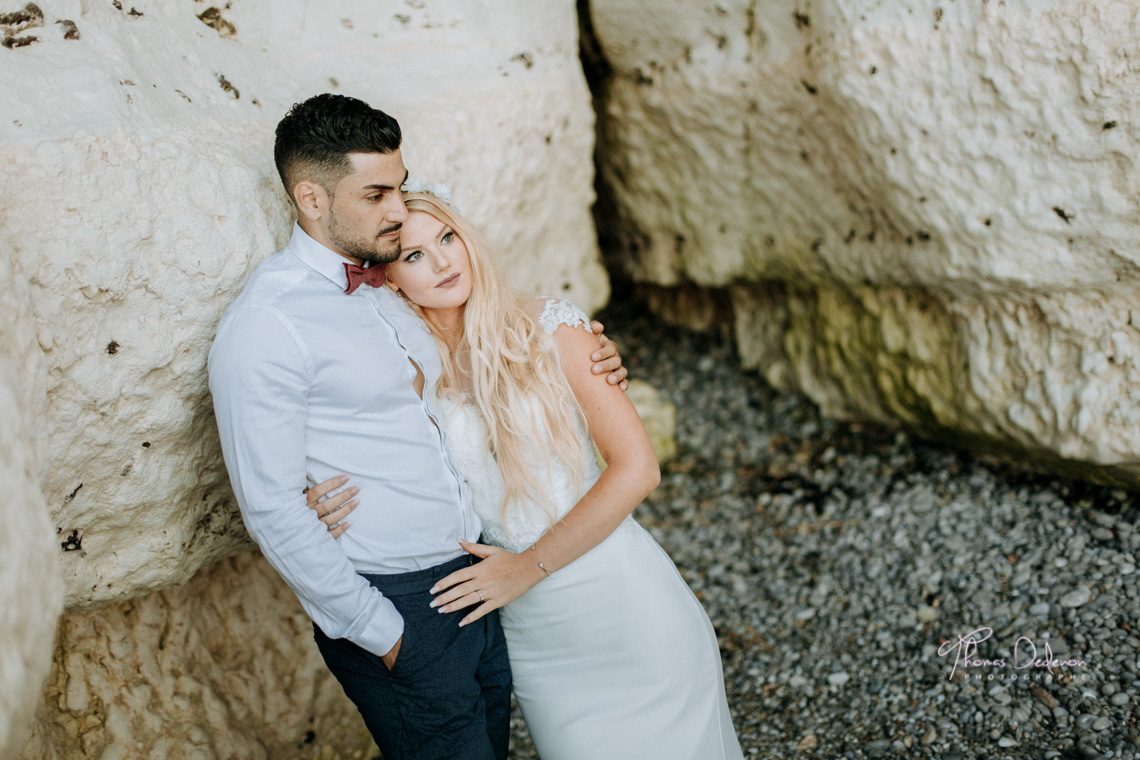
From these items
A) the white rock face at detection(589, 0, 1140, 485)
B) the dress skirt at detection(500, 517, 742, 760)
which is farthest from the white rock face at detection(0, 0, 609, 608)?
the white rock face at detection(589, 0, 1140, 485)

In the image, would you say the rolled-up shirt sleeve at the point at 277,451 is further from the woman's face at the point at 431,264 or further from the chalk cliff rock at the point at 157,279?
the woman's face at the point at 431,264

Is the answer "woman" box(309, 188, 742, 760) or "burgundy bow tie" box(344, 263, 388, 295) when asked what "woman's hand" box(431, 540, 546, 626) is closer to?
"woman" box(309, 188, 742, 760)

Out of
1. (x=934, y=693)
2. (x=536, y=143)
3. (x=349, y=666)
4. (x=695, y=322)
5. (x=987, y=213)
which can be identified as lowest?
(x=934, y=693)

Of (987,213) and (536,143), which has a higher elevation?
(536,143)

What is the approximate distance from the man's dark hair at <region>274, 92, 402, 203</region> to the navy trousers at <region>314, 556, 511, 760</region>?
1351mm

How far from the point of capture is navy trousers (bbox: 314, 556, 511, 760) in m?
2.78

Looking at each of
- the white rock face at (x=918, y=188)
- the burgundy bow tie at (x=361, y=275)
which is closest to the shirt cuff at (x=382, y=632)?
the burgundy bow tie at (x=361, y=275)

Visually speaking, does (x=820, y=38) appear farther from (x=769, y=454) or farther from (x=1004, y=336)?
(x=769, y=454)

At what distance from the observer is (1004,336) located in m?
4.29

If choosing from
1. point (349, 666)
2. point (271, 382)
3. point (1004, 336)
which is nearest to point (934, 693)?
point (1004, 336)

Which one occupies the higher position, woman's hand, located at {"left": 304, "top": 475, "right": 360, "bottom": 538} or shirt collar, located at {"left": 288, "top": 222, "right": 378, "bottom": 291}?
shirt collar, located at {"left": 288, "top": 222, "right": 378, "bottom": 291}

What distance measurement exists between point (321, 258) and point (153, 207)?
1.77 ft

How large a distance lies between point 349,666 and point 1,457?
1.33 m

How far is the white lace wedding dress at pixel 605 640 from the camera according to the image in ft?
9.75
